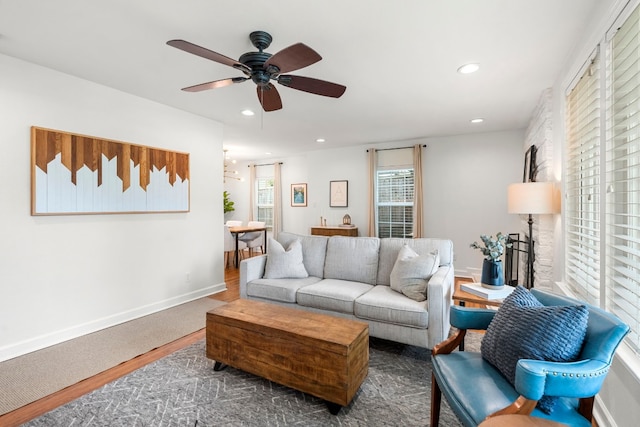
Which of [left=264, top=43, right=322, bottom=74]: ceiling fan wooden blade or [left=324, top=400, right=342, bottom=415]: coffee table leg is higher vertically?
[left=264, top=43, right=322, bottom=74]: ceiling fan wooden blade

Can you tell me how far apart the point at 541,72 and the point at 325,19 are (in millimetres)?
2146

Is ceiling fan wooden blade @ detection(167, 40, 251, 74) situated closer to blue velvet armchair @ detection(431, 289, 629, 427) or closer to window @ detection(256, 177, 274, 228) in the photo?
blue velvet armchair @ detection(431, 289, 629, 427)

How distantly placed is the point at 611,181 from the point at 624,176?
2.7 inches

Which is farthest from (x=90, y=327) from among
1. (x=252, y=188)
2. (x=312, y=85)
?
(x=252, y=188)

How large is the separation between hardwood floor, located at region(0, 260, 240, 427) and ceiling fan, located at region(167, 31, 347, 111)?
219 cm

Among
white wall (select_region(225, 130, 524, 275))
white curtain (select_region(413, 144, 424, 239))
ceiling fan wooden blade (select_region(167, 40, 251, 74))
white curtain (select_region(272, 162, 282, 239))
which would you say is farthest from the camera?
white curtain (select_region(272, 162, 282, 239))

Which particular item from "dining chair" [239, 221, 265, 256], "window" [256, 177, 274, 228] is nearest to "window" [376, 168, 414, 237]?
"dining chair" [239, 221, 265, 256]

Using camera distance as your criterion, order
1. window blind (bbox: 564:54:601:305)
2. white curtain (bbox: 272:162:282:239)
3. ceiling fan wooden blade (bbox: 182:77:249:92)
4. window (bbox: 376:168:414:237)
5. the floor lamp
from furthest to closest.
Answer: white curtain (bbox: 272:162:282:239) → window (bbox: 376:168:414:237) → the floor lamp → ceiling fan wooden blade (bbox: 182:77:249:92) → window blind (bbox: 564:54:601:305)

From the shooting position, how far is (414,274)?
263 cm

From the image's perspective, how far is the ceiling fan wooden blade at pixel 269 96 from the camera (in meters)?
2.29

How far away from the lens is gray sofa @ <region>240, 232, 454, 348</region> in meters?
2.35

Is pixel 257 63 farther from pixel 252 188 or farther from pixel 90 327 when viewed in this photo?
pixel 252 188

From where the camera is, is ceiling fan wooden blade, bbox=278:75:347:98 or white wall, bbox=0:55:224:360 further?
white wall, bbox=0:55:224:360

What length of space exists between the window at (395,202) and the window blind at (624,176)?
4.07 metres
